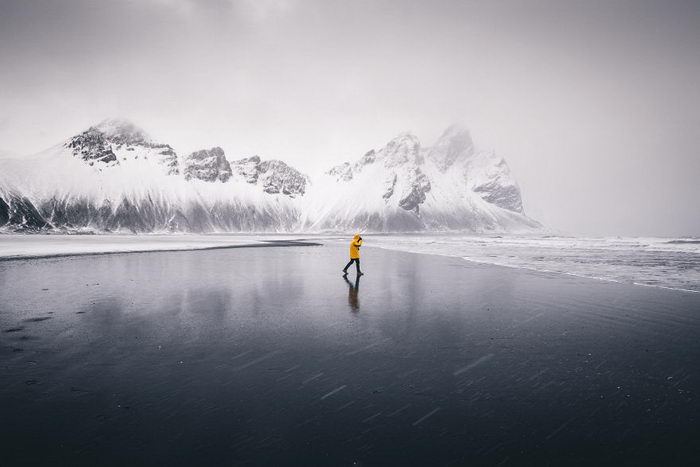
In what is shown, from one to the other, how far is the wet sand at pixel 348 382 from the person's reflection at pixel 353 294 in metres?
0.32

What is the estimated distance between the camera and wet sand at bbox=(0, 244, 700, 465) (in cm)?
485

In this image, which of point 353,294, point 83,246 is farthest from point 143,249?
point 353,294

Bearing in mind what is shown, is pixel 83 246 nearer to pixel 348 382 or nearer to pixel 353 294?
pixel 353 294

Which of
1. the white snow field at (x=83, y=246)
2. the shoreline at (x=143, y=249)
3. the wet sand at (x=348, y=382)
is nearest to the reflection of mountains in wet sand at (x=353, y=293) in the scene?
the wet sand at (x=348, y=382)

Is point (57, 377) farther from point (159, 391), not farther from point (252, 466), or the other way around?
point (252, 466)

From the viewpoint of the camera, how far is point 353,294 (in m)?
16.4

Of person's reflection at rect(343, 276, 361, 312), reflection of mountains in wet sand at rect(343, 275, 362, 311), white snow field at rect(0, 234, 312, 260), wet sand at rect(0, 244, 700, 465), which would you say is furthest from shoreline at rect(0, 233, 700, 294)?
person's reflection at rect(343, 276, 361, 312)

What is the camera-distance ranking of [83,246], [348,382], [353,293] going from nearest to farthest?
[348,382] → [353,293] → [83,246]

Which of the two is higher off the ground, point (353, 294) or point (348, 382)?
point (348, 382)

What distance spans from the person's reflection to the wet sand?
0.32m

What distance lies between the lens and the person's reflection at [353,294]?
13.6 m

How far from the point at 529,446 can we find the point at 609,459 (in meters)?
0.85

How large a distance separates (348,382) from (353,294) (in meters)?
9.47

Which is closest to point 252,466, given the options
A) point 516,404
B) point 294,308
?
point 516,404
